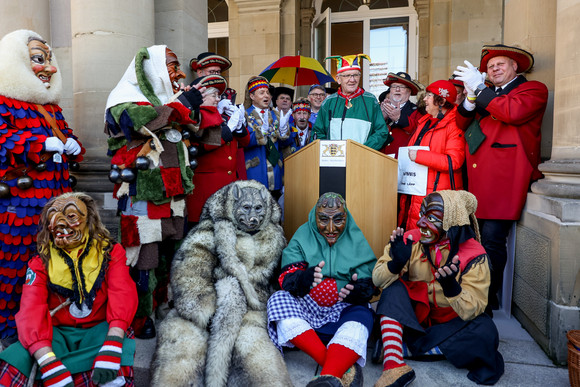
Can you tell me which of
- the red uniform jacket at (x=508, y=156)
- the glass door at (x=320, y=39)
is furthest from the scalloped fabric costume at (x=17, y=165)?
the glass door at (x=320, y=39)

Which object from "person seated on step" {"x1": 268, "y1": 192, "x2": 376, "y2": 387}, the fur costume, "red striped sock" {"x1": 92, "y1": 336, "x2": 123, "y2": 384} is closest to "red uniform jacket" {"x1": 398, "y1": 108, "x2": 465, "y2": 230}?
"person seated on step" {"x1": 268, "y1": 192, "x2": 376, "y2": 387}

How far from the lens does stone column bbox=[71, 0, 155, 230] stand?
4.41 metres

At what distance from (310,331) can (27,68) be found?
2.86 metres

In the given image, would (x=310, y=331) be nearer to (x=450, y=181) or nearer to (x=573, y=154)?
(x=450, y=181)

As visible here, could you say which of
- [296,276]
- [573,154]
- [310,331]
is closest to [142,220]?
[296,276]

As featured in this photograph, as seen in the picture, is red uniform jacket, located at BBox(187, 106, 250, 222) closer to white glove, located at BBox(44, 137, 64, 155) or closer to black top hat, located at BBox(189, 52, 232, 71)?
black top hat, located at BBox(189, 52, 232, 71)

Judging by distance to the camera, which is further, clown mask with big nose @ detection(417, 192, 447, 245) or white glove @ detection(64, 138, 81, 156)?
white glove @ detection(64, 138, 81, 156)

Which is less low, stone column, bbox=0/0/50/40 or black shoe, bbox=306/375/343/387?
stone column, bbox=0/0/50/40

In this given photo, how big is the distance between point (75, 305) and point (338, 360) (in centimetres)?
167

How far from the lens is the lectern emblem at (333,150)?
145 inches

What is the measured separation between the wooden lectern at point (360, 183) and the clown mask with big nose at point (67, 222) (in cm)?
184

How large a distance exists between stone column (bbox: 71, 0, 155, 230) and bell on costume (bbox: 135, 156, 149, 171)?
1518 millimetres

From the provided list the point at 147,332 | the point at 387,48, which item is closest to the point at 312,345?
the point at 147,332

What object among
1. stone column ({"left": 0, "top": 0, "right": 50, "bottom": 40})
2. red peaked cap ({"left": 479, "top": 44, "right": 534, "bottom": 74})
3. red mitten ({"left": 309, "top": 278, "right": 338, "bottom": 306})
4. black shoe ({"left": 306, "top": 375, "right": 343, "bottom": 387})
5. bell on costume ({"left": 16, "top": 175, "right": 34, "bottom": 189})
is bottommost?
black shoe ({"left": 306, "top": 375, "right": 343, "bottom": 387})
